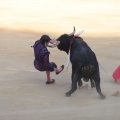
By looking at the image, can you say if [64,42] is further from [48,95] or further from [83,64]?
[48,95]

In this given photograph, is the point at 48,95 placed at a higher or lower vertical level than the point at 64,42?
lower

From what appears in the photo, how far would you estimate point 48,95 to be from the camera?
754cm

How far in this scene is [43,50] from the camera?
787cm

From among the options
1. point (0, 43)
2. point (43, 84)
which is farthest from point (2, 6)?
point (43, 84)

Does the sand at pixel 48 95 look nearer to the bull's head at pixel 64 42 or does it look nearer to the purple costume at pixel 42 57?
the purple costume at pixel 42 57

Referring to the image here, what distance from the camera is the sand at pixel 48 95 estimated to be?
A: 21.5 ft

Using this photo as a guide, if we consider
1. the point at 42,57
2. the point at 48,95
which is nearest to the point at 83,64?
the point at 48,95

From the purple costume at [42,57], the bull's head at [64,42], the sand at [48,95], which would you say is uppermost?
the bull's head at [64,42]

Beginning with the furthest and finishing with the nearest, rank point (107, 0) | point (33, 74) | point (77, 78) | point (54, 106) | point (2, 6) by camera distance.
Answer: point (107, 0)
point (2, 6)
point (33, 74)
point (77, 78)
point (54, 106)

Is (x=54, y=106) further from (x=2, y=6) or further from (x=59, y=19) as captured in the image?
(x=2, y=6)

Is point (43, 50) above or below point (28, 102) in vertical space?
above

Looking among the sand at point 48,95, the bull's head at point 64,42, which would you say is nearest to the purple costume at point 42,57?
the bull's head at point 64,42

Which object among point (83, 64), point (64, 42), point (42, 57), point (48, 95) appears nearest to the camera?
point (83, 64)

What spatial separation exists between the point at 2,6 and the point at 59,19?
730 centimetres
